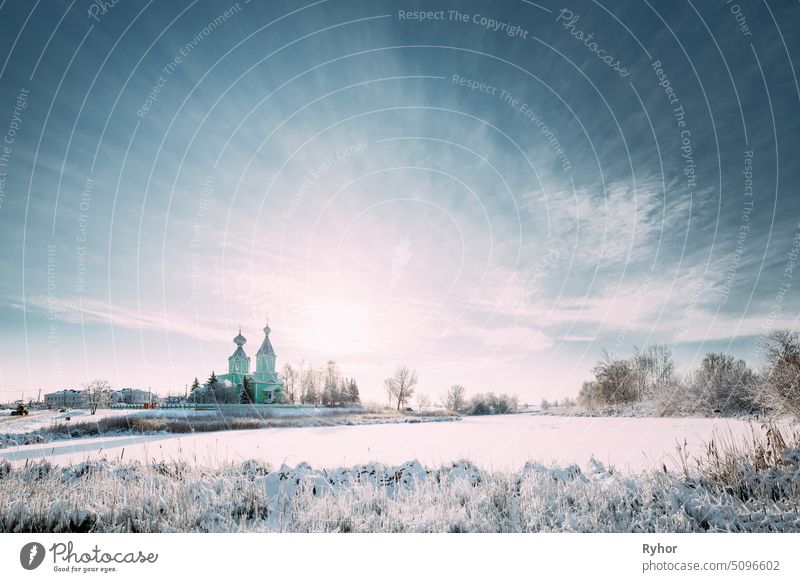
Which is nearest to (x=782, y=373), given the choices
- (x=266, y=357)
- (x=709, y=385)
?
(x=709, y=385)

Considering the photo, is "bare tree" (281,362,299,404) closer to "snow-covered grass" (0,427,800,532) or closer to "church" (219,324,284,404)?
"church" (219,324,284,404)

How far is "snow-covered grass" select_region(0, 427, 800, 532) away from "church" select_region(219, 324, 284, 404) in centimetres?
4340

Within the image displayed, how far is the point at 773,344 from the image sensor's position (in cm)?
877

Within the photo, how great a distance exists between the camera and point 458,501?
5344mm

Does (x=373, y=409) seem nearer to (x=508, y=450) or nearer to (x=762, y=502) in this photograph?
(x=508, y=450)

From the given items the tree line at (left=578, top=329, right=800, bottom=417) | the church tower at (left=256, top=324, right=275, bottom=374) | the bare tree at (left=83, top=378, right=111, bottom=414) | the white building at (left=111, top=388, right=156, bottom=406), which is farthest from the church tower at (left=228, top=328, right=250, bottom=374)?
the tree line at (left=578, top=329, right=800, bottom=417)

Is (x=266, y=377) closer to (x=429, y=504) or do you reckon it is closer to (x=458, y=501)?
(x=429, y=504)

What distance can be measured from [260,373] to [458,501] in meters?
49.1

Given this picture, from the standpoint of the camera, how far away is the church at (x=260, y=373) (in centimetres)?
4741

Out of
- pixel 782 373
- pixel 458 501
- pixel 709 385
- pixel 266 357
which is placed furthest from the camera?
pixel 266 357
